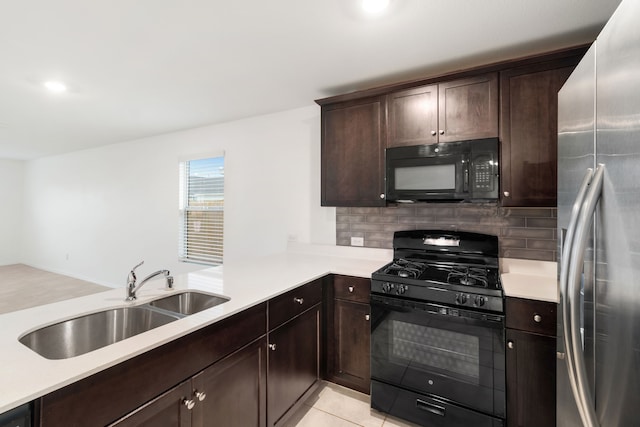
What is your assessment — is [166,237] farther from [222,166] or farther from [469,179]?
[469,179]

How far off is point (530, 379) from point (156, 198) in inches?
182

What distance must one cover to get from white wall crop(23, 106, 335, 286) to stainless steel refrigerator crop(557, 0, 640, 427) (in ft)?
6.95

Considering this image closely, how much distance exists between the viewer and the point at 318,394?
2.21 m

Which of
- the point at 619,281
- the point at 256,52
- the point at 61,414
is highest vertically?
the point at 256,52

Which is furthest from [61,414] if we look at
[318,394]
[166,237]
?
[166,237]

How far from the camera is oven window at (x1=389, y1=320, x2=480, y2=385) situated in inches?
66.4

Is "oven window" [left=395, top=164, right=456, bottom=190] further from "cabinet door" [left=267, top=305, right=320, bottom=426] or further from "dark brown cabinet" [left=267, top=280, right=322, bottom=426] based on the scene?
"cabinet door" [left=267, top=305, right=320, bottom=426]

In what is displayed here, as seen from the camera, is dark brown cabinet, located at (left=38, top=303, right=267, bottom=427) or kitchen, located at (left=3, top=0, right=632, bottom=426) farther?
kitchen, located at (left=3, top=0, right=632, bottom=426)

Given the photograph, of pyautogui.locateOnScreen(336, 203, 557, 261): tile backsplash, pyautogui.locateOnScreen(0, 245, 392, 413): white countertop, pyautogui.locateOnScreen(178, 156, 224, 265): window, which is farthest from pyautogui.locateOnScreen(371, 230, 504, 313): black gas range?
pyautogui.locateOnScreen(178, 156, 224, 265): window

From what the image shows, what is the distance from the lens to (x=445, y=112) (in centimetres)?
210

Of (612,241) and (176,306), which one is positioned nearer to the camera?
(612,241)

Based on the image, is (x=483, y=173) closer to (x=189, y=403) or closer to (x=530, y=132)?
(x=530, y=132)

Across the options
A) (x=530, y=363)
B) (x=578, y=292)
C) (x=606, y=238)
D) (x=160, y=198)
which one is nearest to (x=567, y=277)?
(x=578, y=292)

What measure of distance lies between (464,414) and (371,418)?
1.98 feet
